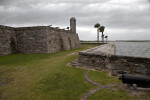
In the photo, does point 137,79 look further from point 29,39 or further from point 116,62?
point 29,39

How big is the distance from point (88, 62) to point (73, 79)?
2788 mm

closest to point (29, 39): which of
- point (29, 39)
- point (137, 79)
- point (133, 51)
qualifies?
point (29, 39)

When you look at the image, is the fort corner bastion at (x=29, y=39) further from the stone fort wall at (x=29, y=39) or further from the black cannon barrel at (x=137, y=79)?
the black cannon barrel at (x=137, y=79)

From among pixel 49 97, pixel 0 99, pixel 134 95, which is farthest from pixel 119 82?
pixel 0 99

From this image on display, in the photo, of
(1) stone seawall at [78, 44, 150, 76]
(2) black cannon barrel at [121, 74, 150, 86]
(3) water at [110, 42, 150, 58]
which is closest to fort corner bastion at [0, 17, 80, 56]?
(1) stone seawall at [78, 44, 150, 76]

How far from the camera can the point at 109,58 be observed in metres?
6.75

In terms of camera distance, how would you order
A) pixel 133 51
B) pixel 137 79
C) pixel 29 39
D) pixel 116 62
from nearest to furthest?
pixel 137 79 < pixel 116 62 < pixel 29 39 < pixel 133 51

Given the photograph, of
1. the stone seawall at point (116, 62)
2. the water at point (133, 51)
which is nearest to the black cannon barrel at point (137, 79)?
the stone seawall at point (116, 62)

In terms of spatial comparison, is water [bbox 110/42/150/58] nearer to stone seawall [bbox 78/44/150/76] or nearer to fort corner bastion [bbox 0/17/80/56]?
stone seawall [bbox 78/44/150/76]

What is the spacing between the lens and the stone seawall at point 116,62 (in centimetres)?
560

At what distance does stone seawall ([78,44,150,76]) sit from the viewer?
5.60 meters

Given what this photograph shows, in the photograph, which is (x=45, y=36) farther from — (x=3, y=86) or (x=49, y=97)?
(x=49, y=97)

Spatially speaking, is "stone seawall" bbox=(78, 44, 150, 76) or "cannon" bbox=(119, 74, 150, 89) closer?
"cannon" bbox=(119, 74, 150, 89)

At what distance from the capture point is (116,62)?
646 cm
